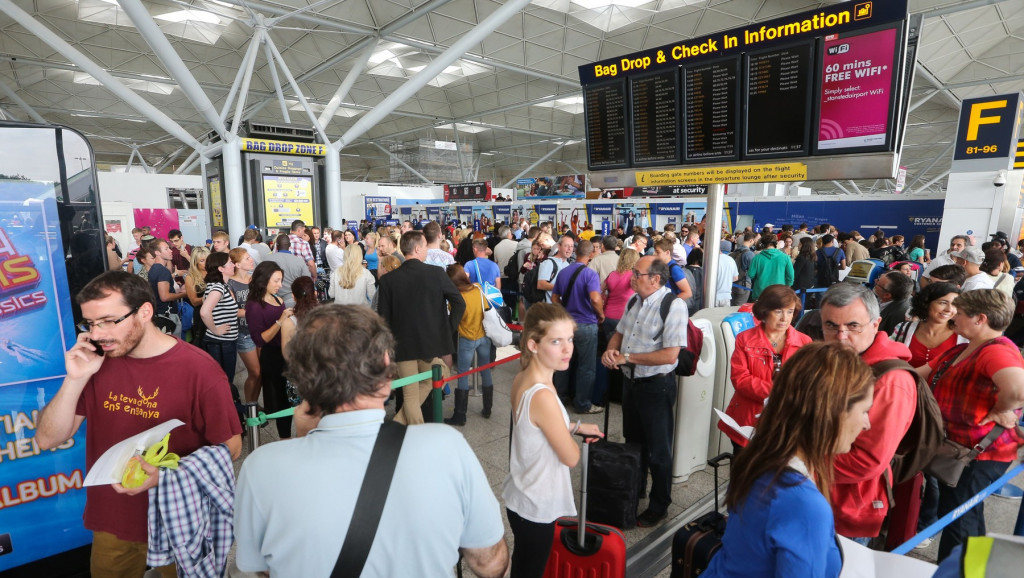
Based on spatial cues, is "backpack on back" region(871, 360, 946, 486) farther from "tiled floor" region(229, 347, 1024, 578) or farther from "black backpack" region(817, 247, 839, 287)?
"black backpack" region(817, 247, 839, 287)

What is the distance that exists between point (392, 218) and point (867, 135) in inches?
955

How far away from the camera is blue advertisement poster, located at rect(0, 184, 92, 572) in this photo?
2.20 m

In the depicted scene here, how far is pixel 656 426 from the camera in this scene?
311 cm

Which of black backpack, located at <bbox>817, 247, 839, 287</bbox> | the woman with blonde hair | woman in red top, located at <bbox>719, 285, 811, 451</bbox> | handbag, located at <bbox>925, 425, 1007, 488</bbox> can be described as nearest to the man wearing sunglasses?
woman in red top, located at <bbox>719, 285, 811, 451</bbox>

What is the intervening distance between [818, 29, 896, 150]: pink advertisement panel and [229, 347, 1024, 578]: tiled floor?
256 centimetres

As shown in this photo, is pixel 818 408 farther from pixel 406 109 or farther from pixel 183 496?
pixel 406 109

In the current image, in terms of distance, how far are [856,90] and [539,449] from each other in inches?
132

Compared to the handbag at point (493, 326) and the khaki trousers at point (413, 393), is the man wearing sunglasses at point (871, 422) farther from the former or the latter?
the handbag at point (493, 326)

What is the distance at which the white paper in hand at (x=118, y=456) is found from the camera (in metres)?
1.50

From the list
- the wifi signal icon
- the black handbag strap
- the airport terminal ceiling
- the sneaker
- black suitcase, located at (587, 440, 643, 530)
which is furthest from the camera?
the airport terminal ceiling

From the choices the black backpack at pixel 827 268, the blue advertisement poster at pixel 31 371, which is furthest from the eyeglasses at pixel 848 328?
the black backpack at pixel 827 268

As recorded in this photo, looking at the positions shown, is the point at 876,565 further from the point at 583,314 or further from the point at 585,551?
the point at 583,314

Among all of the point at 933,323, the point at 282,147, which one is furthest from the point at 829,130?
the point at 282,147

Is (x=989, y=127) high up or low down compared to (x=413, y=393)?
up
